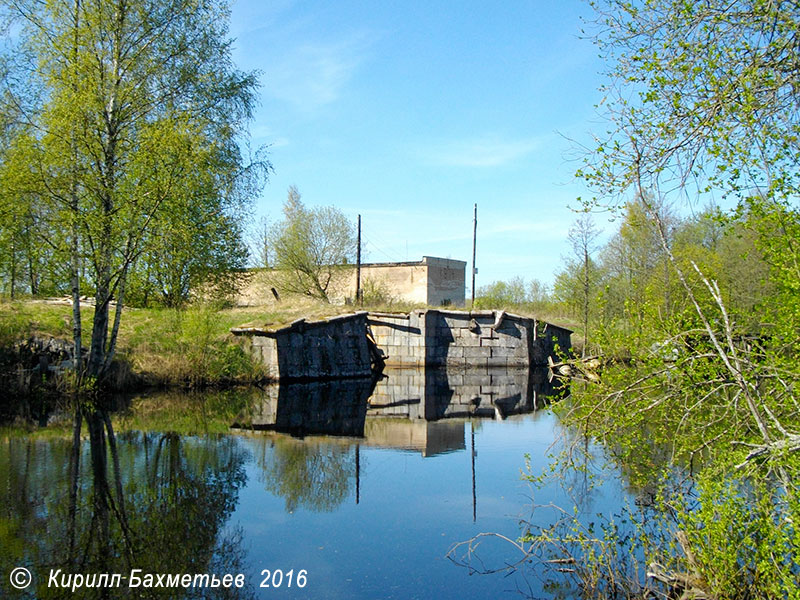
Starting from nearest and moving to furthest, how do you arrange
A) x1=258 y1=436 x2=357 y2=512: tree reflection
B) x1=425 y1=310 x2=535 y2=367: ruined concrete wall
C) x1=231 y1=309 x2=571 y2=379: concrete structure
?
x1=258 y1=436 x2=357 y2=512: tree reflection → x1=231 y1=309 x2=571 y2=379: concrete structure → x1=425 y1=310 x2=535 y2=367: ruined concrete wall

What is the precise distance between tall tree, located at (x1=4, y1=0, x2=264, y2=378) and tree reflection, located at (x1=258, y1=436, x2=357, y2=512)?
6.24m

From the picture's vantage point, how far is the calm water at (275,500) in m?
6.20

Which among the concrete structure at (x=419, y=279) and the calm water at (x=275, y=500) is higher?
the concrete structure at (x=419, y=279)

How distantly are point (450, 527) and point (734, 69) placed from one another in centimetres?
537

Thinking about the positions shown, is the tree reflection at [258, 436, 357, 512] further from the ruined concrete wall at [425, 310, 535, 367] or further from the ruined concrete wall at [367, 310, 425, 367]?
the ruined concrete wall at [425, 310, 535, 367]

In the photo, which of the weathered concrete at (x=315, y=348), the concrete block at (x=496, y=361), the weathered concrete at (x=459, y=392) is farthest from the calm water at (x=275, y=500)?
the concrete block at (x=496, y=361)

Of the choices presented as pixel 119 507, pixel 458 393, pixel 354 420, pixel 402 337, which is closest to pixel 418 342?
pixel 402 337

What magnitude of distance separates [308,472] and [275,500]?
148cm

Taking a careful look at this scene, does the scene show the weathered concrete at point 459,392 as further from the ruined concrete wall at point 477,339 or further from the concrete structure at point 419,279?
the concrete structure at point 419,279

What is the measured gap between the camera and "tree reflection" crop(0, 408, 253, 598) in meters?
6.18

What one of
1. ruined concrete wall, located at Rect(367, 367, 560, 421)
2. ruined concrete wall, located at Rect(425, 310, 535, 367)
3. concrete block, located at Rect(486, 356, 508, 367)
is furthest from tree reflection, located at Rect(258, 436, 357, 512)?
concrete block, located at Rect(486, 356, 508, 367)

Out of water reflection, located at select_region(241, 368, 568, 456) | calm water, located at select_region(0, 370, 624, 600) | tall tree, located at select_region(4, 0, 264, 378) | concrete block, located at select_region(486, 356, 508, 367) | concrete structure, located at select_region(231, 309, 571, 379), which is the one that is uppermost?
tall tree, located at select_region(4, 0, 264, 378)

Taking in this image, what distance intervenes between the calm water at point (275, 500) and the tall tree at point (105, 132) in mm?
3892

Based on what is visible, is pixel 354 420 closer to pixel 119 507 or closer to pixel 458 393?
pixel 458 393
